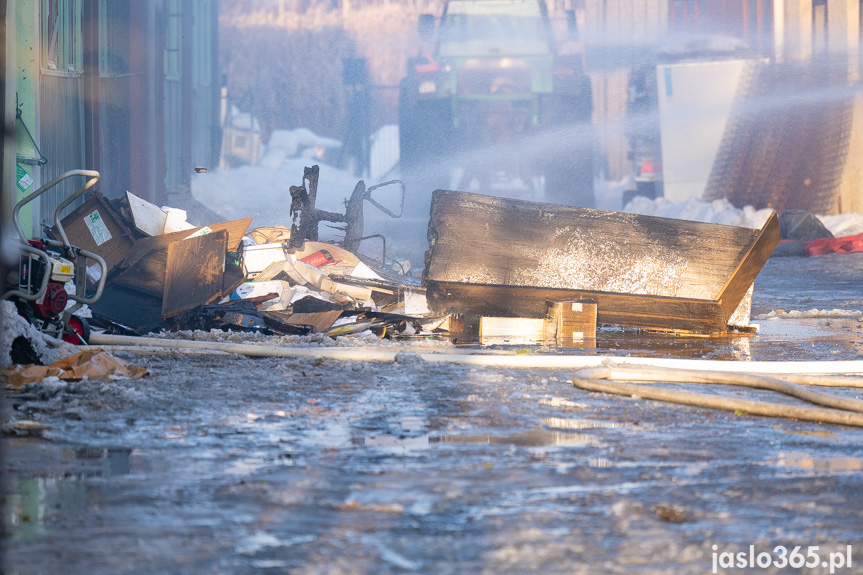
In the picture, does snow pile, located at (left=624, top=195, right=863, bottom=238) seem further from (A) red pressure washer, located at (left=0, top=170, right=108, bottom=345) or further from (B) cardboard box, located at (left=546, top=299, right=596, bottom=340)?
(A) red pressure washer, located at (left=0, top=170, right=108, bottom=345)

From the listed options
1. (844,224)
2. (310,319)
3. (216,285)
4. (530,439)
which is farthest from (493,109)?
(530,439)

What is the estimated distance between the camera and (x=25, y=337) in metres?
4.70

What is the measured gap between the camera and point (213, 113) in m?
27.3

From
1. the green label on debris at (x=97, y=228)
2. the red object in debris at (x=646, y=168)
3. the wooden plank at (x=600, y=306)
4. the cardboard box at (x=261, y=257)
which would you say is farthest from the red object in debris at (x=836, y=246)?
the green label on debris at (x=97, y=228)

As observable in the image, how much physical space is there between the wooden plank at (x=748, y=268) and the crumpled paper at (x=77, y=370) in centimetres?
462

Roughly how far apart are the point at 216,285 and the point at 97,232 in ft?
4.25

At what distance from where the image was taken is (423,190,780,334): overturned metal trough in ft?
24.1

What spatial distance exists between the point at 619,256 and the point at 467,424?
388 centimetres

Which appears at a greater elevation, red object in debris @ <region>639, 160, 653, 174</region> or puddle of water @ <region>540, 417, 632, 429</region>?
red object in debris @ <region>639, 160, 653, 174</region>

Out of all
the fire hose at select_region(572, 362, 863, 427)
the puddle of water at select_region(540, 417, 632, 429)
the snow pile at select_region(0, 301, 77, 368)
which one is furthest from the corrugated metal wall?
the puddle of water at select_region(540, 417, 632, 429)

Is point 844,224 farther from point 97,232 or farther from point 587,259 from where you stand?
point 97,232

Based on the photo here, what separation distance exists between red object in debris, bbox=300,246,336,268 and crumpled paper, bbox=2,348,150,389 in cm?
457

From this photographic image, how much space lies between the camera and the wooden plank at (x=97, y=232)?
7914mm

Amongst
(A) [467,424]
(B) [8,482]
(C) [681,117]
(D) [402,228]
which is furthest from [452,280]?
(C) [681,117]
